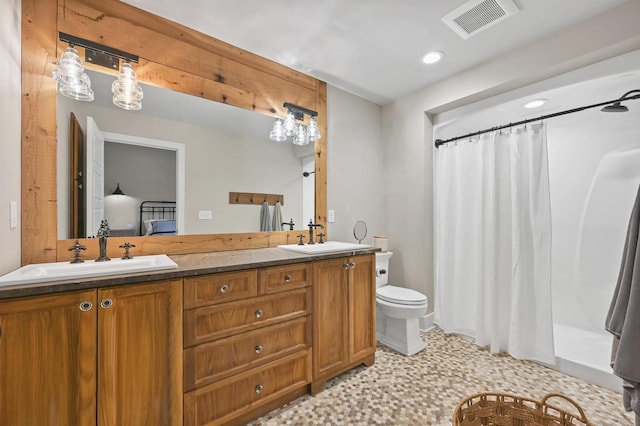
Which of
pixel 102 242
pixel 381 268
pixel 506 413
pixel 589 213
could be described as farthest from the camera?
pixel 381 268

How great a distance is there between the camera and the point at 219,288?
1.39 m

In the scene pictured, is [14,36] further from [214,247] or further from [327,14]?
[327,14]

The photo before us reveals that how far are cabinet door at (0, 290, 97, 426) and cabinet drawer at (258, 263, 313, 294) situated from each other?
0.75 m

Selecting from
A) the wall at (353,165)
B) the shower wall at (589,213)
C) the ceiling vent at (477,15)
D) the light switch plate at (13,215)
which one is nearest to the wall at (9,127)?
the light switch plate at (13,215)

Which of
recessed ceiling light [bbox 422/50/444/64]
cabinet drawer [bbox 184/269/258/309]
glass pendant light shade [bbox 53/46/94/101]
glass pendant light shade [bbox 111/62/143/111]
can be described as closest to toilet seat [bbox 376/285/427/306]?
cabinet drawer [bbox 184/269/258/309]

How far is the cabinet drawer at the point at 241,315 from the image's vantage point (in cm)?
132

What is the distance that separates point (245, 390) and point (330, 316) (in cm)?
67

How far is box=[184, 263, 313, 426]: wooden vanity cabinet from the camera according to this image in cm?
133

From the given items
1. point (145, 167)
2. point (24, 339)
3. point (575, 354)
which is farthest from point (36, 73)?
point (575, 354)

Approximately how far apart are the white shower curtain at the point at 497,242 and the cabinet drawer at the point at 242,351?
1.70 m

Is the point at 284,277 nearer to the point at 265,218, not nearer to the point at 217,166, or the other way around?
the point at 265,218

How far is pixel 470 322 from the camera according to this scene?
258cm

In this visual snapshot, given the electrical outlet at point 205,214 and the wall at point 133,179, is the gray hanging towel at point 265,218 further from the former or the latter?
the wall at point 133,179

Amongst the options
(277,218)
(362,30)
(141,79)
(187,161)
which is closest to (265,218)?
(277,218)
